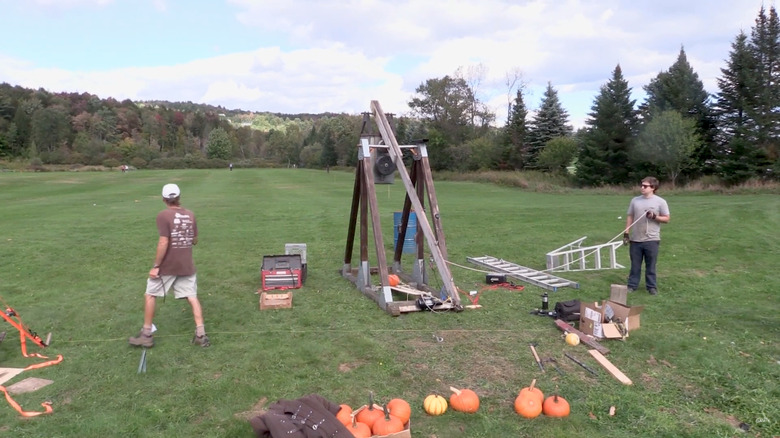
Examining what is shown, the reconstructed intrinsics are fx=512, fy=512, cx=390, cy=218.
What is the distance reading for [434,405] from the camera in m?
4.83

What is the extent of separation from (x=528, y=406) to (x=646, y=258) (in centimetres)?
565

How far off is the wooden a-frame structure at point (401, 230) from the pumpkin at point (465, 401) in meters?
3.02

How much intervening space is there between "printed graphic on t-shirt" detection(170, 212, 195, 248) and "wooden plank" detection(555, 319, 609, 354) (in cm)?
521

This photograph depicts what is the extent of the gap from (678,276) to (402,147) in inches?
251

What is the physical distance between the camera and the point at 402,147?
30.6ft

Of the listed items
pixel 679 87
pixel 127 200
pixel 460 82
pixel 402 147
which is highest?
pixel 460 82

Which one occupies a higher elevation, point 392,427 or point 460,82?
point 460,82

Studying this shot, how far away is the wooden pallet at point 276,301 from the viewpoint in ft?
27.4

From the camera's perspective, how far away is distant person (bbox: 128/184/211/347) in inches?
258

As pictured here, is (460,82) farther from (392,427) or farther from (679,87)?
(392,427)

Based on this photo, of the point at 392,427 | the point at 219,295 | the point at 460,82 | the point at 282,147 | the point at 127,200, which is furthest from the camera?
the point at 282,147

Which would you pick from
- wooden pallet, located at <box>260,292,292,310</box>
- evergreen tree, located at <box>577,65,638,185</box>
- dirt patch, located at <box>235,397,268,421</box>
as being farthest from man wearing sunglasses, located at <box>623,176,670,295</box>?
evergreen tree, located at <box>577,65,638,185</box>

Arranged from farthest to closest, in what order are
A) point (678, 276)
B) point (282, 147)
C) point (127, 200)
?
point (282, 147) → point (127, 200) → point (678, 276)

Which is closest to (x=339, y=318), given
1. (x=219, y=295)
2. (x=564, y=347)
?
(x=219, y=295)
